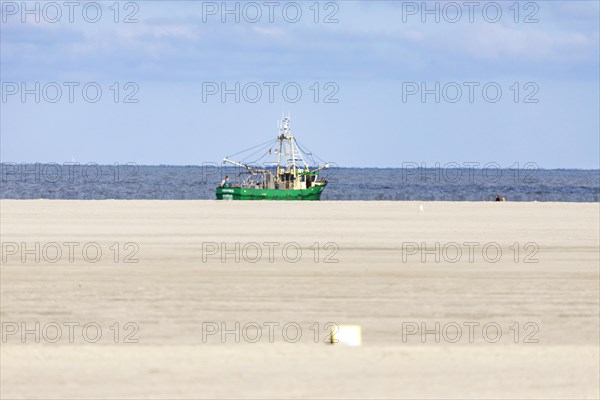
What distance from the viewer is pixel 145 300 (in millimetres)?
18984

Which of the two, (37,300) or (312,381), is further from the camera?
(37,300)

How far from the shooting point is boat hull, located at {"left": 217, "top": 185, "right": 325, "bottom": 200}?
287ft

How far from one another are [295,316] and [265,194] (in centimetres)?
7174

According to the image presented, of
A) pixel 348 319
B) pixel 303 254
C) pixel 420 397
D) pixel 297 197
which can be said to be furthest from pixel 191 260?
pixel 297 197

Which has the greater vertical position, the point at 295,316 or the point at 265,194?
the point at 265,194

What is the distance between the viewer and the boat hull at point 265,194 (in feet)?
287

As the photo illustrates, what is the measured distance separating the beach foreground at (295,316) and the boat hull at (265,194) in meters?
52.4

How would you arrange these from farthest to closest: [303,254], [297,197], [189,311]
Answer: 1. [297,197]
2. [303,254]
3. [189,311]

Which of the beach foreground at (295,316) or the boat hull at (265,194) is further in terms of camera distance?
the boat hull at (265,194)

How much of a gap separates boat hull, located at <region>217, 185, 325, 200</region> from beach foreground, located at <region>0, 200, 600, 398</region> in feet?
172

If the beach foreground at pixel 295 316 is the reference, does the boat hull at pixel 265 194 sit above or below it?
above

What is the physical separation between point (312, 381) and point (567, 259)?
16.4 m

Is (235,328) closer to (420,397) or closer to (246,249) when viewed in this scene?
(420,397)

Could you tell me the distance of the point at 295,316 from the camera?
678 inches
